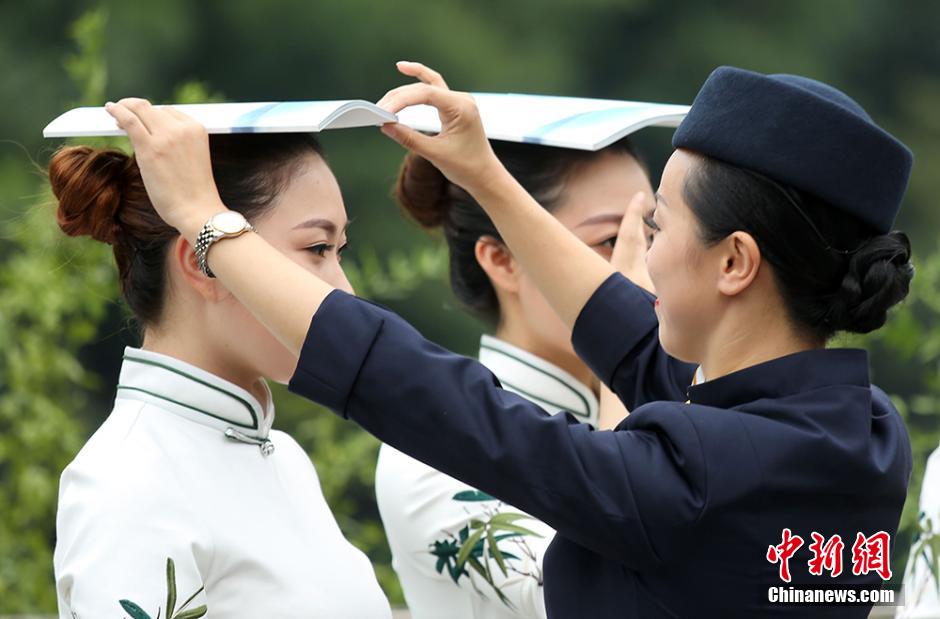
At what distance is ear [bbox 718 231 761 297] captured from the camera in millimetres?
1950

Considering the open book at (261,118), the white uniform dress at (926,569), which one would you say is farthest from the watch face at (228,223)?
the white uniform dress at (926,569)

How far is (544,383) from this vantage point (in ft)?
9.48

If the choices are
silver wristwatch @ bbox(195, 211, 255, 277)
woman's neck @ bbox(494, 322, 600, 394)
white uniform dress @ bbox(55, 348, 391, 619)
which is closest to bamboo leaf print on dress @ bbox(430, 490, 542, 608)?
white uniform dress @ bbox(55, 348, 391, 619)

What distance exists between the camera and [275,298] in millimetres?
1850

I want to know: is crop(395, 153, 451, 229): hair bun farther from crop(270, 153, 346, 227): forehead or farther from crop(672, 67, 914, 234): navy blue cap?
crop(672, 67, 914, 234): navy blue cap

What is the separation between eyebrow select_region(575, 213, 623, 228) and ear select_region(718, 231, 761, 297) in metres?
0.93

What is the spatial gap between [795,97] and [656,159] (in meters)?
7.35

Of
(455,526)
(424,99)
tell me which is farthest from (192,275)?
(455,526)

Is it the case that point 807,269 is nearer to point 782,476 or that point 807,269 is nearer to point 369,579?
point 782,476

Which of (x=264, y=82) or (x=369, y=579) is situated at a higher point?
(x=264, y=82)

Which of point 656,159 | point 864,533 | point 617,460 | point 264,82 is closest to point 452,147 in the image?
point 617,460

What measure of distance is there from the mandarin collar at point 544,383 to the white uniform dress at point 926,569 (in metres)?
0.63

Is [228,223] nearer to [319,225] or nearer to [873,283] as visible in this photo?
[319,225]

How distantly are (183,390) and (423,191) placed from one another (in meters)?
0.91
